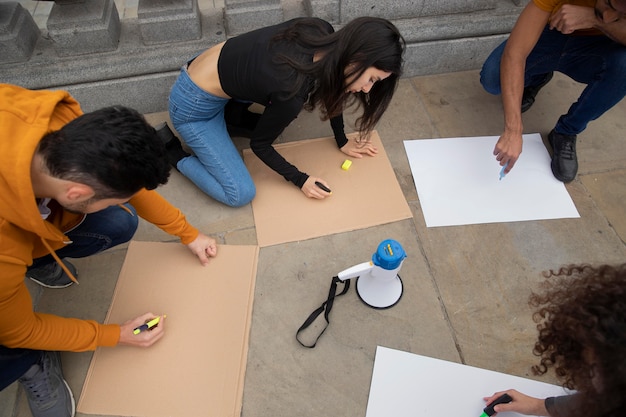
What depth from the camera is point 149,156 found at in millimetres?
903

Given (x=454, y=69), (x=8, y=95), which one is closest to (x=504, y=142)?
(x=454, y=69)

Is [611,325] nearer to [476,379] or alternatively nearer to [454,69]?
[476,379]

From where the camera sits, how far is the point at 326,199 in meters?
1.70

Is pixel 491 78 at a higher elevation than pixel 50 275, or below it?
higher

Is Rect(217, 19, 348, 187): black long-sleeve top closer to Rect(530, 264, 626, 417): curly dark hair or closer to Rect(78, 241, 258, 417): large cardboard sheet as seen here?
Rect(78, 241, 258, 417): large cardboard sheet

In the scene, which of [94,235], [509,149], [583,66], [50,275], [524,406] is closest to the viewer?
[524,406]

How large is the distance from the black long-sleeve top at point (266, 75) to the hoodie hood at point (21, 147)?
58cm

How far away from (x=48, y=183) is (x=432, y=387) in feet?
3.71

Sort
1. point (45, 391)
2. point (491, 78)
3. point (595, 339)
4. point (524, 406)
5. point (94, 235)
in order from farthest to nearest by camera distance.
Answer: point (491, 78), point (94, 235), point (45, 391), point (524, 406), point (595, 339)

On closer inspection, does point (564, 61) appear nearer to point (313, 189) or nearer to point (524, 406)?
point (313, 189)

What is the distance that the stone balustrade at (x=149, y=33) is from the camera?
5.85 feet

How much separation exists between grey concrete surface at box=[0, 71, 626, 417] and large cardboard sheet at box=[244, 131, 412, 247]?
0.13 ft

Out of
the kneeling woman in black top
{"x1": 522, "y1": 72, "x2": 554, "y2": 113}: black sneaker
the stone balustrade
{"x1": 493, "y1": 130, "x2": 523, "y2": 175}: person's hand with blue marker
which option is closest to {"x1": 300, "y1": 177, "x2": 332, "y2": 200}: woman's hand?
the kneeling woman in black top

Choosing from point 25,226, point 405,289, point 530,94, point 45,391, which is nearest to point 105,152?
point 25,226
